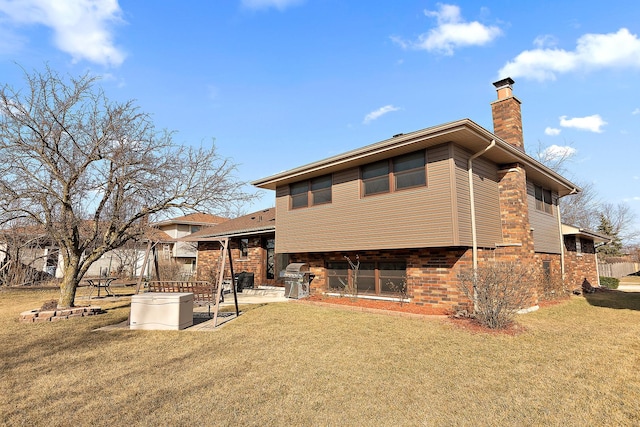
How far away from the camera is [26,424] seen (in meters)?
3.08

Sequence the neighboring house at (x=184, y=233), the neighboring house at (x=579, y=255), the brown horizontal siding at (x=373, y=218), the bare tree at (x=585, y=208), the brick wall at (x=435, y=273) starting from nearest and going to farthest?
the brown horizontal siding at (x=373, y=218)
the brick wall at (x=435, y=273)
the neighboring house at (x=579, y=255)
the bare tree at (x=585, y=208)
the neighboring house at (x=184, y=233)

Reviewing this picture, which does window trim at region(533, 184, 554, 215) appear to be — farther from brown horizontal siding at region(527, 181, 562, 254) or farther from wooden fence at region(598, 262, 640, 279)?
wooden fence at region(598, 262, 640, 279)

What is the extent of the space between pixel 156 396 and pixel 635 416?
4.85m

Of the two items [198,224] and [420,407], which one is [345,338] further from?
[198,224]

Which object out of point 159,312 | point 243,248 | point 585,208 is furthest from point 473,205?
point 585,208

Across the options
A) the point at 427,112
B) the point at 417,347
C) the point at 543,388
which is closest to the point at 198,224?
the point at 427,112

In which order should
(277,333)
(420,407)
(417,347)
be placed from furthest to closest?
1. (277,333)
2. (417,347)
3. (420,407)

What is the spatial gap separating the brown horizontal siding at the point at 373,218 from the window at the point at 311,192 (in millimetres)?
273

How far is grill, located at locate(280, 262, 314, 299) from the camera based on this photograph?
12000mm

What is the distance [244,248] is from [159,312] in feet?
30.8

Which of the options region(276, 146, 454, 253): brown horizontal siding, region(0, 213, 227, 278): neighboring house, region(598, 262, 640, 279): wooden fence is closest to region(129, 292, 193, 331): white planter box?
region(276, 146, 454, 253): brown horizontal siding

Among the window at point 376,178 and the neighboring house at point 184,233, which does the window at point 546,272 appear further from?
the neighboring house at point 184,233

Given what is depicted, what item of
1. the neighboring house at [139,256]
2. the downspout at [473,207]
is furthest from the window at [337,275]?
the neighboring house at [139,256]

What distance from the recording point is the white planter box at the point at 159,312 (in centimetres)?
736
